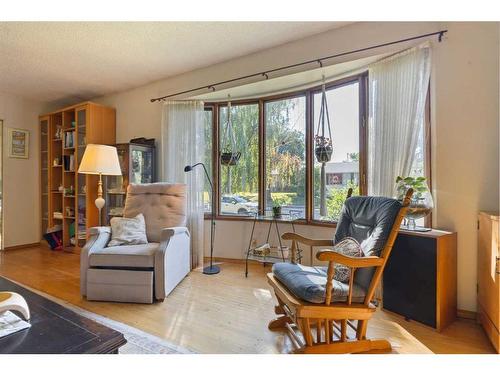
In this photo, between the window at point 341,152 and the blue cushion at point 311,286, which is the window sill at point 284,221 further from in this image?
the blue cushion at point 311,286

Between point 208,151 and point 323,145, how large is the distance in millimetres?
1546

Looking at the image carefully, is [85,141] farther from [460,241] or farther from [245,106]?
[460,241]

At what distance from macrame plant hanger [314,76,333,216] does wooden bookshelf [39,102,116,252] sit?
3.04 metres

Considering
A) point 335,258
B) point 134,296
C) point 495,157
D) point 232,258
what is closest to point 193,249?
point 232,258

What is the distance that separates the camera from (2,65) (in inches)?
127

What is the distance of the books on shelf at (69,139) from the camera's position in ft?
13.5

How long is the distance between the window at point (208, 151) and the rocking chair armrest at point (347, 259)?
7.82ft

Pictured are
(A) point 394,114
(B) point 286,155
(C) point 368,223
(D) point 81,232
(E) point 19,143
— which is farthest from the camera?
(E) point 19,143

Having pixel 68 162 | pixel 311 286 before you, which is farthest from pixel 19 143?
pixel 311 286

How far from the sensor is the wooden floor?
1.69 meters

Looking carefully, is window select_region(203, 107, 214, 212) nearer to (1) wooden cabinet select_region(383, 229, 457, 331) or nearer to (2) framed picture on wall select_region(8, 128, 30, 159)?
(1) wooden cabinet select_region(383, 229, 457, 331)

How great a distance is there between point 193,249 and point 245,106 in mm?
1939

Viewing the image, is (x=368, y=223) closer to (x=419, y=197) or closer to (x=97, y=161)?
(x=419, y=197)

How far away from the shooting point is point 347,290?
1544mm
